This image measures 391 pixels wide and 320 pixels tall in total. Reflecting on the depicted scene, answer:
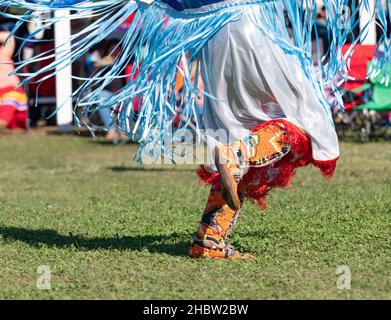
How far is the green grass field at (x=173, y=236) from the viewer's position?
392 cm

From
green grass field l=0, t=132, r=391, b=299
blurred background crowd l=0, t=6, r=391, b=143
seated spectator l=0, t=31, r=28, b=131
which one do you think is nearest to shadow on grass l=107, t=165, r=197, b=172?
green grass field l=0, t=132, r=391, b=299

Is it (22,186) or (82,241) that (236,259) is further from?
(22,186)

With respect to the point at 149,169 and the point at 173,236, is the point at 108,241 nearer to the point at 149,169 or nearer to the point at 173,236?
the point at 173,236

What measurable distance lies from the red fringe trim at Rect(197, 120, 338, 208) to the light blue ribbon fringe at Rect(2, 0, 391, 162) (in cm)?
24

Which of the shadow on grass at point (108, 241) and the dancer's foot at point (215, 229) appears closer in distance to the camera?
the dancer's foot at point (215, 229)

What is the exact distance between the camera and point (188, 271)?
4.25m

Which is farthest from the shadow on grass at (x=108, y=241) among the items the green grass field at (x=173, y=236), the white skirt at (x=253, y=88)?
the white skirt at (x=253, y=88)

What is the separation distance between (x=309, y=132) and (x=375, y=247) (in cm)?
89

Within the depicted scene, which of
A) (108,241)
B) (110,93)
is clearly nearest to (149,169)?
(110,93)

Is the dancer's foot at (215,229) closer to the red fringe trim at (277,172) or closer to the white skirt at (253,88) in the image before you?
the red fringe trim at (277,172)

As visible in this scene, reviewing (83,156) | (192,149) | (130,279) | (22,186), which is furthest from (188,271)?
(83,156)

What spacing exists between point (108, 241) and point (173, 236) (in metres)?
0.41

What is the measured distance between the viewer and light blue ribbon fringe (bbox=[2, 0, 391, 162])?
4.32m

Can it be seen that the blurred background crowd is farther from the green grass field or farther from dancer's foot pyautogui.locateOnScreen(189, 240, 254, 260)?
dancer's foot pyautogui.locateOnScreen(189, 240, 254, 260)
